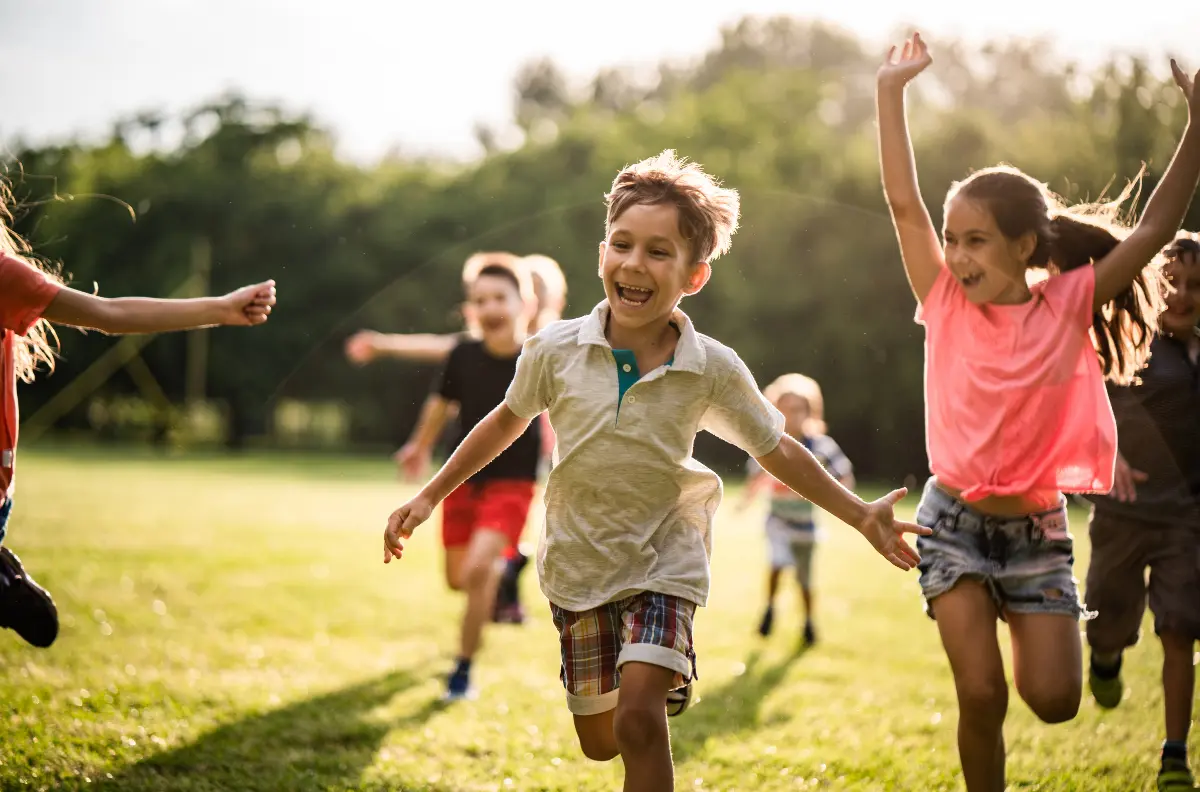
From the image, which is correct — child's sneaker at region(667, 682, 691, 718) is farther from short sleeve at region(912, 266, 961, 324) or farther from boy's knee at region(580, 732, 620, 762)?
short sleeve at region(912, 266, 961, 324)

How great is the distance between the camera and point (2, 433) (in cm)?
353

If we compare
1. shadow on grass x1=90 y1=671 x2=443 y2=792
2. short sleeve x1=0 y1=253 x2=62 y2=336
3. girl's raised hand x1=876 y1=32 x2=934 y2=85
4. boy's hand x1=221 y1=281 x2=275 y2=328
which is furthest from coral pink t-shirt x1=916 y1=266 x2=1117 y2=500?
short sleeve x1=0 y1=253 x2=62 y2=336

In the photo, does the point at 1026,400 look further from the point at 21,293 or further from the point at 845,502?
the point at 21,293

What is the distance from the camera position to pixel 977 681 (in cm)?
337

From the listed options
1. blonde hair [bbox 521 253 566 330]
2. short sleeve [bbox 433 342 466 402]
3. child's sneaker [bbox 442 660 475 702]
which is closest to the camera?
child's sneaker [bbox 442 660 475 702]

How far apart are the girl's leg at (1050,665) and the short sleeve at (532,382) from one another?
4.99 feet

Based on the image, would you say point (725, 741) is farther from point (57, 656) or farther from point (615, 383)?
point (57, 656)

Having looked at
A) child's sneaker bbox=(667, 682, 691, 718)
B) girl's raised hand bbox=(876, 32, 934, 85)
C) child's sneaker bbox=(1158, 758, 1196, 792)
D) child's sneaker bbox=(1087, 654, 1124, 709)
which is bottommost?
child's sneaker bbox=(1158, 758, 1196, 792)

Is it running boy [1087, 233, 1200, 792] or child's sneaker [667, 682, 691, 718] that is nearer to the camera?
child's sneaker [667, 682, 691, 718]

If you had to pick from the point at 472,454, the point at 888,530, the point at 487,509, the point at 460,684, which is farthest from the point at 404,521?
the point at 487,509

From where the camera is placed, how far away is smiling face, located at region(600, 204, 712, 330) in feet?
10.8

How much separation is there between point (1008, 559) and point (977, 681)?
1.24ft

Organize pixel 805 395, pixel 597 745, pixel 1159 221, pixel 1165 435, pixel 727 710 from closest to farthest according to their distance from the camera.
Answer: pixel 597 745
pixel 1159 221
pixel 1165 435
pixel 727 710
pixel 805 395

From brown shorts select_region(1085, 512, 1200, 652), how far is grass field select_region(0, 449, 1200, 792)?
1.76ft
